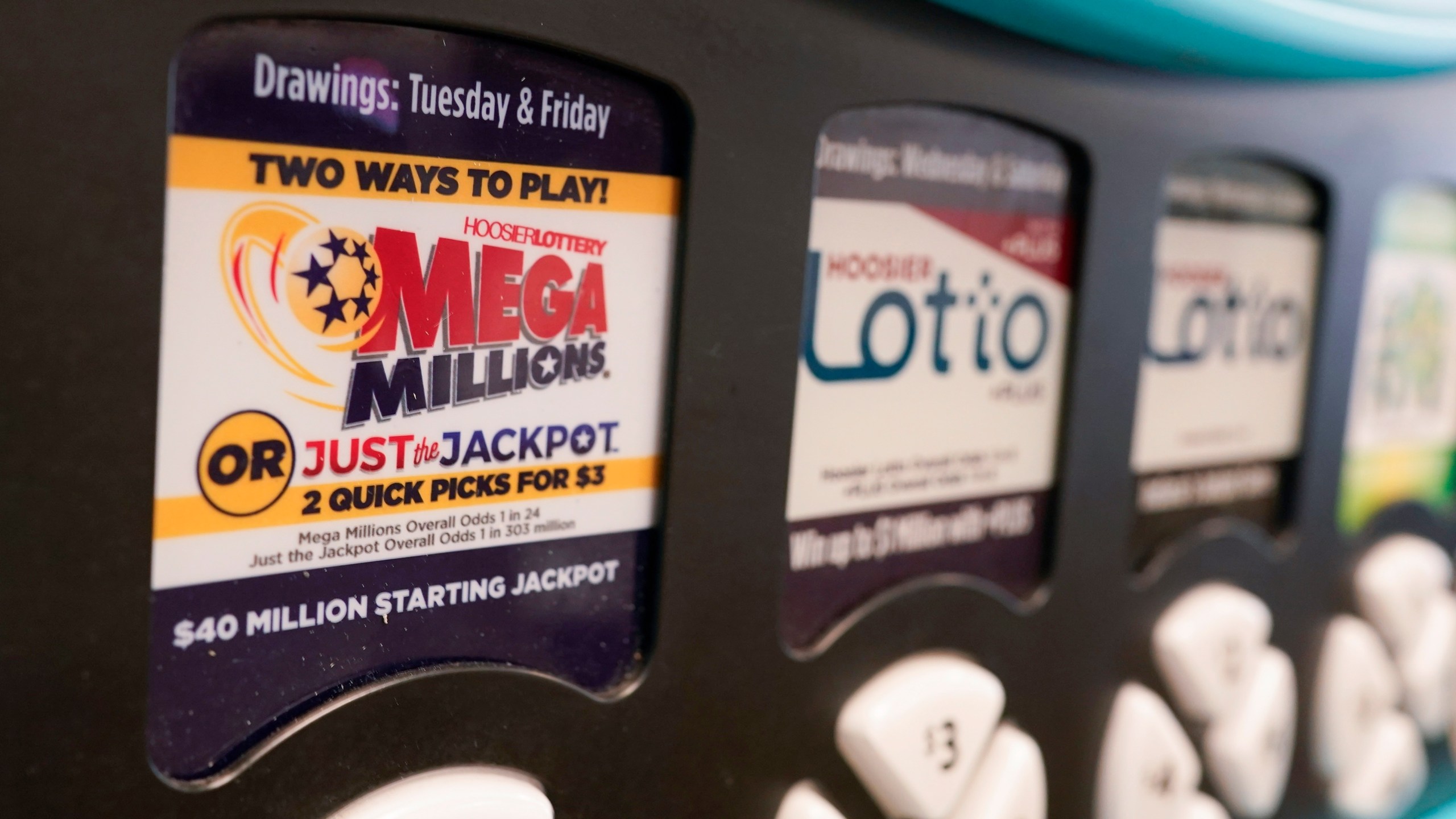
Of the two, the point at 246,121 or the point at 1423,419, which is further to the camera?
the point at 1423,419

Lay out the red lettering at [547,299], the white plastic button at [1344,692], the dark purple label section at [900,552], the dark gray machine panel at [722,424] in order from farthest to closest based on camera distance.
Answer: the white plastic button at [1344,692], the dark purple label section at [900,552], the red lettering at [547,299], the dark gray machine panel at [722,424]

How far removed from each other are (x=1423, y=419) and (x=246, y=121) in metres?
0.85

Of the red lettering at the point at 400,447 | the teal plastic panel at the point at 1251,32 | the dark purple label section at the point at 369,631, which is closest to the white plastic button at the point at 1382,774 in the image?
the teal plastic panel at the point at 1251,32

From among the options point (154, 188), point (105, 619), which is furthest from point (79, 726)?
point (154, 188)

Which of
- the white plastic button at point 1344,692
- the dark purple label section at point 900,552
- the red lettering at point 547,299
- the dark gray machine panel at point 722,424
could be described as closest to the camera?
the dark gray machine panel at point 722,424

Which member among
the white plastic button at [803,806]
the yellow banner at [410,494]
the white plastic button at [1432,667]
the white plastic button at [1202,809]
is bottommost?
the white plastic button at [1202,809]

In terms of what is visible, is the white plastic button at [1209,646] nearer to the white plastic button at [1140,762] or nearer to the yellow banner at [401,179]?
the white plastic button at [1140,762]

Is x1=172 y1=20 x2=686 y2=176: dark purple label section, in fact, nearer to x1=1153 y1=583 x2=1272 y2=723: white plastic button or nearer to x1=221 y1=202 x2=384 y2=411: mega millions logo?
x1=221 y1=202 x2=384 y2=411: mega millions logo

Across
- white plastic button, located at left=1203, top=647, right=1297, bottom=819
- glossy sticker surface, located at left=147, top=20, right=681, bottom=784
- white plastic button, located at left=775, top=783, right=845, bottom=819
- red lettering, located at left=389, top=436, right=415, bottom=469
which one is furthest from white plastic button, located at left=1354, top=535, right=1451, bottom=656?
red lettering, located at left=389, top=436, right=415, bottom=469

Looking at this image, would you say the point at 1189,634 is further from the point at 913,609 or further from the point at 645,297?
the point at 645,297

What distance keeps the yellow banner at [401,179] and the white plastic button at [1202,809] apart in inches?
19.5

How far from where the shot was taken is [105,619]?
369 mm

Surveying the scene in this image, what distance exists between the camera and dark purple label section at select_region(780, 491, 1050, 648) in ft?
1.85

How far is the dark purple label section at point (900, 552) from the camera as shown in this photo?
56cm
